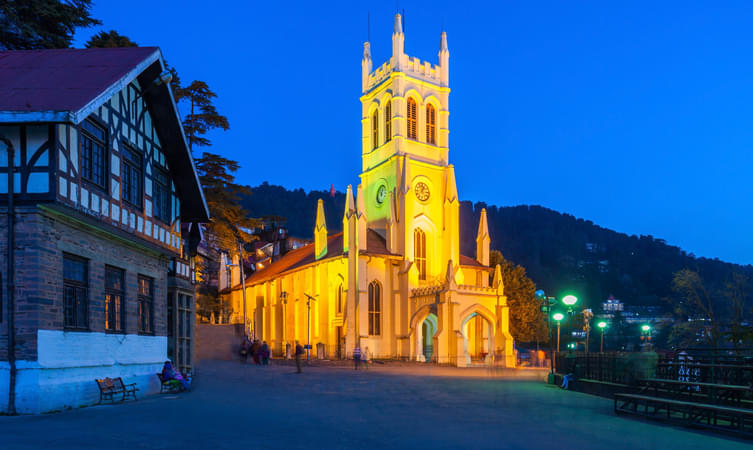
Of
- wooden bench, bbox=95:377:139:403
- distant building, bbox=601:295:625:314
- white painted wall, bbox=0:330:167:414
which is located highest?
white painted wall, bbox=0:330:167:414

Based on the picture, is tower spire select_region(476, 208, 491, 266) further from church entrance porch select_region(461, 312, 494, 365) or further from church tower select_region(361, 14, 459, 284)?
church entrance porch select_region(461, 312, 494, 365)

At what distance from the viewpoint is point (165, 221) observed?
2067cm

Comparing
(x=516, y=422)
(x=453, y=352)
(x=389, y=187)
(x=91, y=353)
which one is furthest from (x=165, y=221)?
(x=389, y=187)

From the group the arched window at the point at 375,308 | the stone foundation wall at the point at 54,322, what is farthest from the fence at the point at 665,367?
the arched window at the point at 375,308

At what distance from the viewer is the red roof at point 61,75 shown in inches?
546

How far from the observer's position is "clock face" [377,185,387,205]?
60.1m

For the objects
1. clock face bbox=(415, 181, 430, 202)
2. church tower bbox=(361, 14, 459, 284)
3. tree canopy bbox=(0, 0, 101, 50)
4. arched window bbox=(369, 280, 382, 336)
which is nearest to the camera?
tree canopy bbox=(0, 0, 101, 50)

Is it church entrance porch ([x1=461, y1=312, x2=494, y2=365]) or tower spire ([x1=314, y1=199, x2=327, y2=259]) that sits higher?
tower spire ([x1=314, y1=199, x2=327, y2=259])

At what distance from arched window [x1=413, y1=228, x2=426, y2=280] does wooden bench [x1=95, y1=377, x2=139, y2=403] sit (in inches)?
1606

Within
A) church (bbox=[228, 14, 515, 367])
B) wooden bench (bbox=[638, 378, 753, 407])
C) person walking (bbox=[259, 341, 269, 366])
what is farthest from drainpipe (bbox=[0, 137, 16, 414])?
church (bbox=[228, 14, 515, 367])

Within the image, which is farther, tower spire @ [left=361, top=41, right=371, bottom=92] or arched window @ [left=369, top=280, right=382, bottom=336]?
tower spire @ [left=361, top=41, right=371, bottom=92]

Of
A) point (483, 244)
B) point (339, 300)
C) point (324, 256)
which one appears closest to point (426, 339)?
point (339, 300)

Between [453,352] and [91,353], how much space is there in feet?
116

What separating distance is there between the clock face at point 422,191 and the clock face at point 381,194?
10.3 ft
